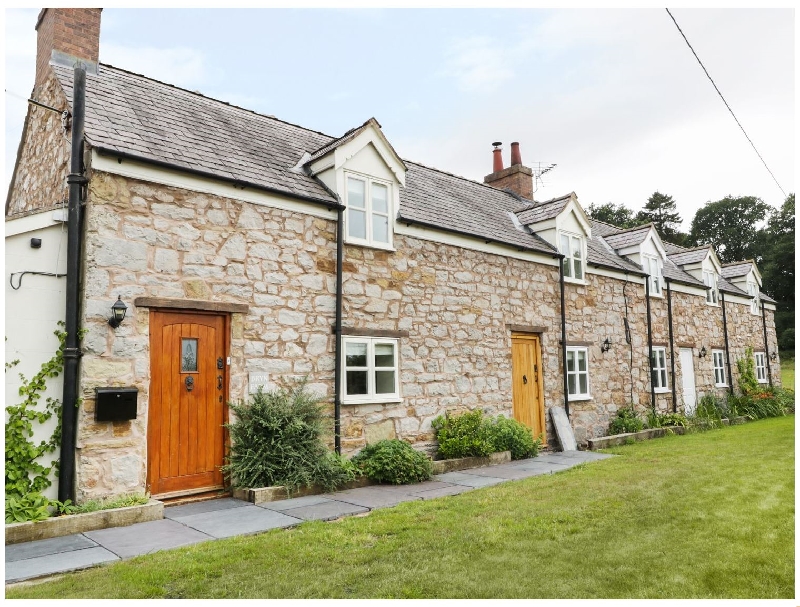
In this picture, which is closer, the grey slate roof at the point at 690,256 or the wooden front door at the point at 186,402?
the wooden front door at the point at 186,402

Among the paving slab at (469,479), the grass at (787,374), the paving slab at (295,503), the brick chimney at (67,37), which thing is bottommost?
the paving slab at (469,479)

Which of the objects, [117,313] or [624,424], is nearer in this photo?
[117,313]

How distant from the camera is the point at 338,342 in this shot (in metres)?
9.23

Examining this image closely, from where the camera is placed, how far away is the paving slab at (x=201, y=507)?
6895 mm

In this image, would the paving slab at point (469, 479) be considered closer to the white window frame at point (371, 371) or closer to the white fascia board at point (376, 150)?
the white window frame at point (371, 371)

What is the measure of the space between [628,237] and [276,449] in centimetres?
1387

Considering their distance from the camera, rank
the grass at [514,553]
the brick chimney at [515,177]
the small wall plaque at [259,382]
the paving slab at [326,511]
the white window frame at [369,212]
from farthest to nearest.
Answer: the brick chimney at [515,177]
the white window frame at [369,212]
the small wall plaque at [259,382]
the paving slab at [326,511]
the grass at [514,553]

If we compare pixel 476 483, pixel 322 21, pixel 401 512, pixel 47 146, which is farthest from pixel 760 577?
pixel 47 146

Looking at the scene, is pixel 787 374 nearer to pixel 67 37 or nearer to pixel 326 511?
pixel 326 511

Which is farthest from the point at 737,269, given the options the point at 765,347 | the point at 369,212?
the point at 369,212

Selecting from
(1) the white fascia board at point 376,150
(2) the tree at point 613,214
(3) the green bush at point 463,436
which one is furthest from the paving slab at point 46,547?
(2) the tree at point 613,214

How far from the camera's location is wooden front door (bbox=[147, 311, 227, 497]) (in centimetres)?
747

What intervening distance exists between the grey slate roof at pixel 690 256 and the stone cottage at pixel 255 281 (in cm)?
762

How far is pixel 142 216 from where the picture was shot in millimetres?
7520
